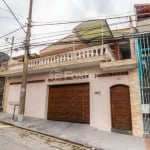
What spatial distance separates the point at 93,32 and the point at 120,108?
614 cm

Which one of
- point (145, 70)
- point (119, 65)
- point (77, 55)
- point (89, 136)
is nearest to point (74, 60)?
point (77, 55)

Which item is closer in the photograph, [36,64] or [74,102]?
[74,102]

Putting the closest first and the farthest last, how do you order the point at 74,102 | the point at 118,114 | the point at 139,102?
the point at 139,102 → the point at 118,114 → the point at 74,102

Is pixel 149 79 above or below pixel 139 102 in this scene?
above

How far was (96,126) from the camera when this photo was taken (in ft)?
29.3

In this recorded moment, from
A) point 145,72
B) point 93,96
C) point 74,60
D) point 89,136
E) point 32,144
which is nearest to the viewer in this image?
point 32,144

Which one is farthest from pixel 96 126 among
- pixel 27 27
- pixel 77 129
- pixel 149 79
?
pixel 27 27

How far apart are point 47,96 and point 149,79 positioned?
6.52m

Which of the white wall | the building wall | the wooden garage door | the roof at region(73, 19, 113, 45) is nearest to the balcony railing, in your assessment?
the building wall

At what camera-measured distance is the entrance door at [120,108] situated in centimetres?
814

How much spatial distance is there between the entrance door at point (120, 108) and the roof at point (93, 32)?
388 centimetres

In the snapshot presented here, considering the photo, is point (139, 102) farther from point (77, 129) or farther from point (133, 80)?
point (77, 129)

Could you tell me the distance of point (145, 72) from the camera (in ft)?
26.7

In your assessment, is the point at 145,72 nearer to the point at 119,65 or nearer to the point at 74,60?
the point at 119,65
